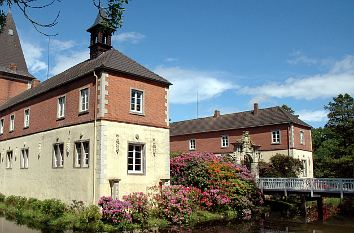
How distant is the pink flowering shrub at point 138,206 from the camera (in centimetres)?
1795

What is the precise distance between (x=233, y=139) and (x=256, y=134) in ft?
10.2

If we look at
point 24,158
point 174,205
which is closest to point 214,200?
point 174,205

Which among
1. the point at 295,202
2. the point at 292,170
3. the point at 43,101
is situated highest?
the point at 43,101

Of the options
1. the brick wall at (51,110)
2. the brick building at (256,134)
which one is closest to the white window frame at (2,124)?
the brick wall at (51,110)

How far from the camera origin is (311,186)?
24891 mm

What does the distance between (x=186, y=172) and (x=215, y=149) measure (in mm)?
20666

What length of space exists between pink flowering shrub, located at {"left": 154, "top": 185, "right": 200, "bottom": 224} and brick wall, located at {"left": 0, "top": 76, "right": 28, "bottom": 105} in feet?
83.3

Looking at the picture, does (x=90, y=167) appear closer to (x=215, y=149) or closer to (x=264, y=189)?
(x=264, y=189)

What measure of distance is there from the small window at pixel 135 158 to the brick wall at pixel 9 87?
23.5m

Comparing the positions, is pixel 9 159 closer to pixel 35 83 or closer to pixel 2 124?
pixel 2 124

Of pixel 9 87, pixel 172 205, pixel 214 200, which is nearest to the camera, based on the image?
pixel 172 205

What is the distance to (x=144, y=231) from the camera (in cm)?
1703

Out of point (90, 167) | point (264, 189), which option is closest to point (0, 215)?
point (90, 167)

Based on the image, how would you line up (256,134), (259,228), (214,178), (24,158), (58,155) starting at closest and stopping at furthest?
1. (259,228)
2. (58,155)
3. (214,178)
4. (24,158)
5. (256,134)
